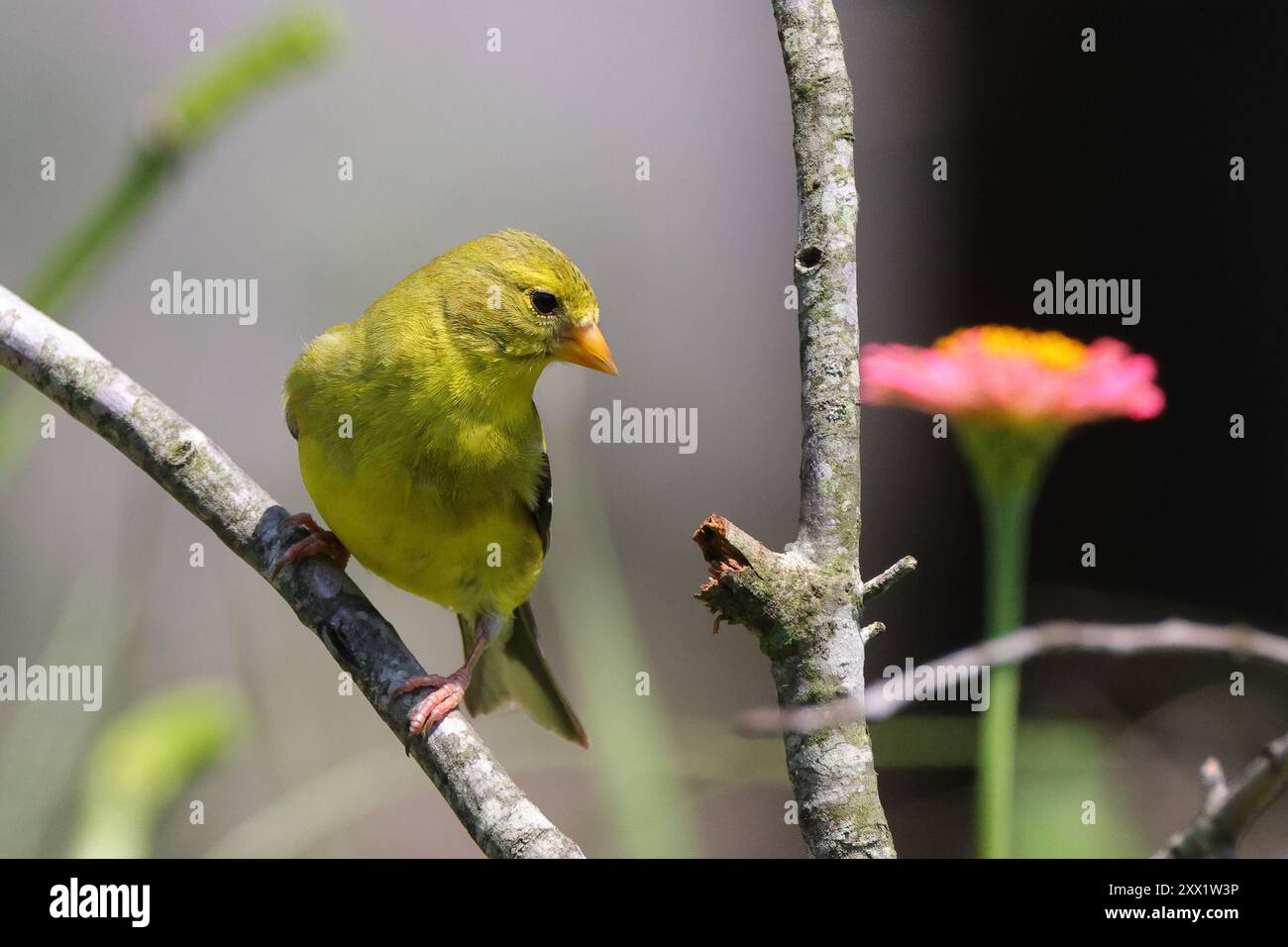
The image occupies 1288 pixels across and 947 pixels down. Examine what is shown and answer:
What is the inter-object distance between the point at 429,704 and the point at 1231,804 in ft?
5.59

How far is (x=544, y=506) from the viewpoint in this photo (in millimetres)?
3572

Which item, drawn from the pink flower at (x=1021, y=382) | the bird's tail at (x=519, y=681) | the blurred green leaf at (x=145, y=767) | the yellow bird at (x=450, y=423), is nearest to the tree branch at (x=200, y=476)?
the yellow bird at (x=450, y=423)

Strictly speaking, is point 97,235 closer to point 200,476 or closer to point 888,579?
point 200,476

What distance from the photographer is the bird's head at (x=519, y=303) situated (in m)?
3.39

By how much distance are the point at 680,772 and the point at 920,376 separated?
1775mm

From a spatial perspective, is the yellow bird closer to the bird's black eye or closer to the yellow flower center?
the bird's black eye

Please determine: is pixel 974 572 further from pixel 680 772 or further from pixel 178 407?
pixel 178 407

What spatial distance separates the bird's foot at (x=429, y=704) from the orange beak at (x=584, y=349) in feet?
3.77

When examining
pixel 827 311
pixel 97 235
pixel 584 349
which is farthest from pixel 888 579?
pixel 97 235

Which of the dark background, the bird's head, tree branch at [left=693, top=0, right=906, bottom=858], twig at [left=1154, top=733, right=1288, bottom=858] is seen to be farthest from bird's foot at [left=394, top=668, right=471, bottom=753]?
the dark background

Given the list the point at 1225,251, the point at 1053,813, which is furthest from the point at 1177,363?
the point at 1053,813

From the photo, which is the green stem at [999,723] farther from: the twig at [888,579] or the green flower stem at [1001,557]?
the twig at [888,579]

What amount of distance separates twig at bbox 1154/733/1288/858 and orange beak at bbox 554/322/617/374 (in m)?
2.41

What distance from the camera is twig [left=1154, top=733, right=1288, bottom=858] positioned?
1095 millimetres
